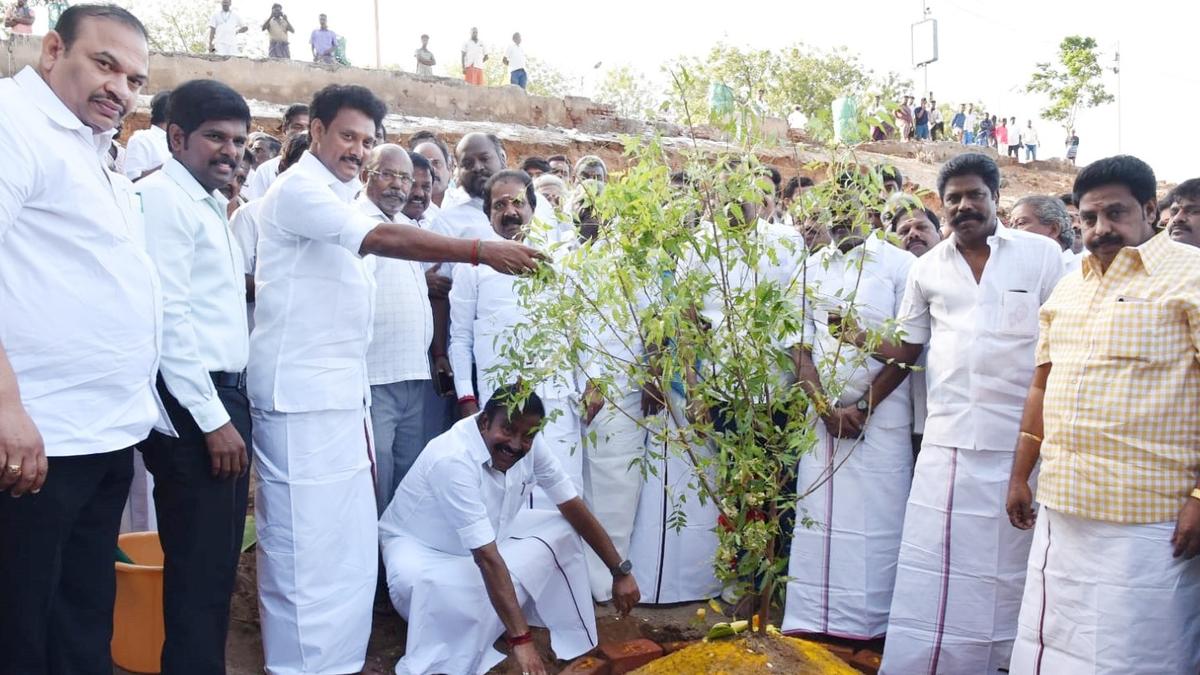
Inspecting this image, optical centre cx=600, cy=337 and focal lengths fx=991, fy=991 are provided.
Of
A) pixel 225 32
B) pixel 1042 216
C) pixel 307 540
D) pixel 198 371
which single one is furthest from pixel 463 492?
pixel 225 32

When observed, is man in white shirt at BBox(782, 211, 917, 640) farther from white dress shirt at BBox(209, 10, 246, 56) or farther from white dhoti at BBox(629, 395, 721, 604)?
white dress shirt at BBox(209, 10, 246, 56)

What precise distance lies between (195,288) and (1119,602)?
310cm

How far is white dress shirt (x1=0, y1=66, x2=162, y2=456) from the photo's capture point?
90.7 inches

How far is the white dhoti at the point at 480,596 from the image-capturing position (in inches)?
149

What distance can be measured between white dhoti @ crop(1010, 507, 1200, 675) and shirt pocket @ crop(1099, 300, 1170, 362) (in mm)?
541

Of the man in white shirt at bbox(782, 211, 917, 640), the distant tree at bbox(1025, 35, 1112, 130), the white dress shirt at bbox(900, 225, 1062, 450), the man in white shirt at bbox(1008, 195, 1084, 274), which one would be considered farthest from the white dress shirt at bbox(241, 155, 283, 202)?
the distant tree at bbox(1025, 35, 1112, 130)

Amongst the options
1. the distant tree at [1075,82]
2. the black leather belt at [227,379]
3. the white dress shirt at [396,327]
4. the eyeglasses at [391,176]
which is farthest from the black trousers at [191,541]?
the distant tree at [1075,82]

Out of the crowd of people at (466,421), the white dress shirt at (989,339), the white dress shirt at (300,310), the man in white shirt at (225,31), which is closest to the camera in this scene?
the crowd of people at (466,421)

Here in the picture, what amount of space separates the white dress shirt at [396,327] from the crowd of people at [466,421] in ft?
0.04

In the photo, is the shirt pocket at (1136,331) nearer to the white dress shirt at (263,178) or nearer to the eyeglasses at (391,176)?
the eyeglasses at (391,176)

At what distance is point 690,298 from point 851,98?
775 mm

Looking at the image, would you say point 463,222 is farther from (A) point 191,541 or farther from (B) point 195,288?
(A) point 191,541

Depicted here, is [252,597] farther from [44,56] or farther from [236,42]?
[236,42]

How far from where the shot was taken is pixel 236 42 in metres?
17.0
